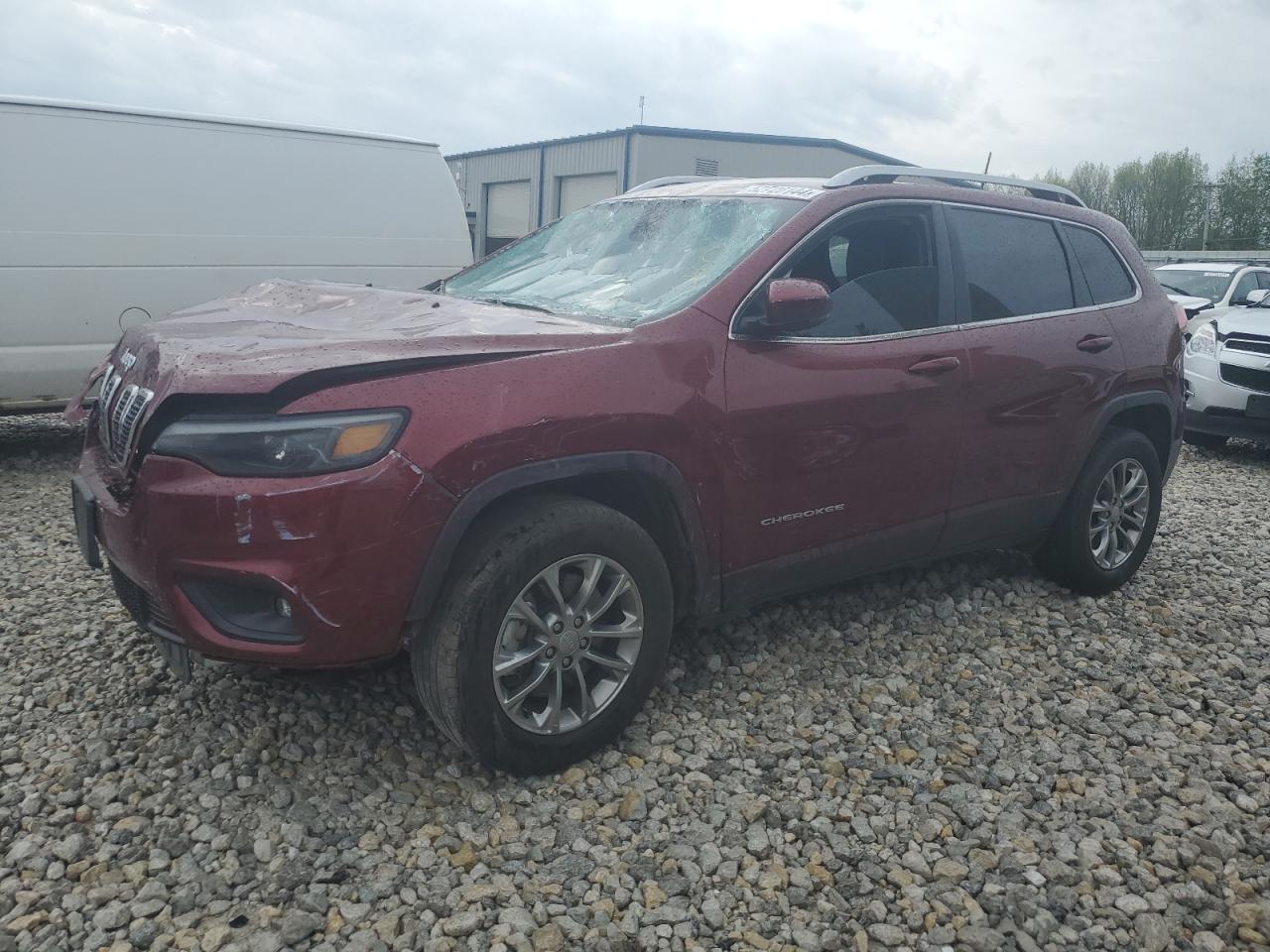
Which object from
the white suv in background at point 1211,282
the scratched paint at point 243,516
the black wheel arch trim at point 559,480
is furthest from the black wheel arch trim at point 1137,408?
the white suv in background at point 1211,282

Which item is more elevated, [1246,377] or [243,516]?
[243,516]

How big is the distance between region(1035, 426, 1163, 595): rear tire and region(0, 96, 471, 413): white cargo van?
194 inches

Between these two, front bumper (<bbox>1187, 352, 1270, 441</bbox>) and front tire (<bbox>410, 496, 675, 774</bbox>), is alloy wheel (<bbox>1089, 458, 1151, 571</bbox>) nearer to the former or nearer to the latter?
front tire (<bbox>410, 496, 675, 774</bbox>)

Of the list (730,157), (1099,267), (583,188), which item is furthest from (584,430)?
(583,188)

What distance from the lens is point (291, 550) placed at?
8.11ft

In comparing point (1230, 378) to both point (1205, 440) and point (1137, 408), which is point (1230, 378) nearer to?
point (1205, 440)

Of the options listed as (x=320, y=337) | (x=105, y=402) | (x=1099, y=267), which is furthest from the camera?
(x=1099, y=267)

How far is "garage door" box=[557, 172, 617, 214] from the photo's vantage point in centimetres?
2475

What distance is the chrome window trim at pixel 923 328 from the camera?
10.7 feet

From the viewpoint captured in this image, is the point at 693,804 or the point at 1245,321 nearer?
the point at 693,804

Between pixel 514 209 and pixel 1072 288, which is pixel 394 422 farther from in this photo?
pixel 514 209

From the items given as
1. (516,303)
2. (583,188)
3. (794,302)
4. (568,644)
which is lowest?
(568,644)

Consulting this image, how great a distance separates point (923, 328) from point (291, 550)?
2410 mm

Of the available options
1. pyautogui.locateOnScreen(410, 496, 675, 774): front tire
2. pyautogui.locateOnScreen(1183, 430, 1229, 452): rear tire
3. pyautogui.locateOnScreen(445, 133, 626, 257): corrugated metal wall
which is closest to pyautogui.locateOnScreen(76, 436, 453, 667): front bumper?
pyautogui.locateOnScreen(410, 496, 675, 774): front tire
